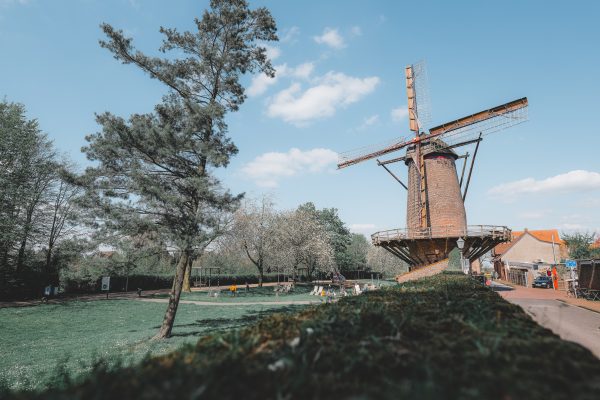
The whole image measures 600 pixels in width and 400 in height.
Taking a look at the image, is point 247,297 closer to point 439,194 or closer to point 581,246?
point 439,194

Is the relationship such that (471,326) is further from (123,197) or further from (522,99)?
(522,99)

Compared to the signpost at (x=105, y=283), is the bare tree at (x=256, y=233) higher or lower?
higher

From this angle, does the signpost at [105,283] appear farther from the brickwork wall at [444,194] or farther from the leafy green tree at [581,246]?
the leafy green tree at [581,246]

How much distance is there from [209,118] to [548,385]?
14.6m

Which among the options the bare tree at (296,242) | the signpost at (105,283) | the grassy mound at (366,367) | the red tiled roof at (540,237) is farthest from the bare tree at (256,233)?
the red tiled roof at (540,237)

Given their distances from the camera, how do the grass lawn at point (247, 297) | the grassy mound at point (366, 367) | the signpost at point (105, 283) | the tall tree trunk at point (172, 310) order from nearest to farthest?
the grassy mound at point (366, 367) < the tall tree trunk at point (172, 310) < the grass lawn at point (247, 297) < the signpost at point (105, 283)

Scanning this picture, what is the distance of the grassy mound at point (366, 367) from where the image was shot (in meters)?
1.40

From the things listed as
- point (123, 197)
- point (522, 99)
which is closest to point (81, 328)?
point (123, 197)

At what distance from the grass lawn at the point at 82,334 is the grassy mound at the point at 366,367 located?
3234 mm

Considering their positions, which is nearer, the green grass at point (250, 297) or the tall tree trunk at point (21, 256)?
the tall tree trunk at point (21, 256)

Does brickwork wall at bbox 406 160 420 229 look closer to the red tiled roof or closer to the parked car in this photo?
the parked car

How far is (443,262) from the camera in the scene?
2152cm

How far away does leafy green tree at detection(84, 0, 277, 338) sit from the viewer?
12.6m

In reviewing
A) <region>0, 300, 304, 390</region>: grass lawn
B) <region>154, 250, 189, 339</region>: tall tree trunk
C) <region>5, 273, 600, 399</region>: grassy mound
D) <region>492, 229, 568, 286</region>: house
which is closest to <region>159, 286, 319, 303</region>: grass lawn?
<region>0, 300, 304, 390</region>: grass lawn
